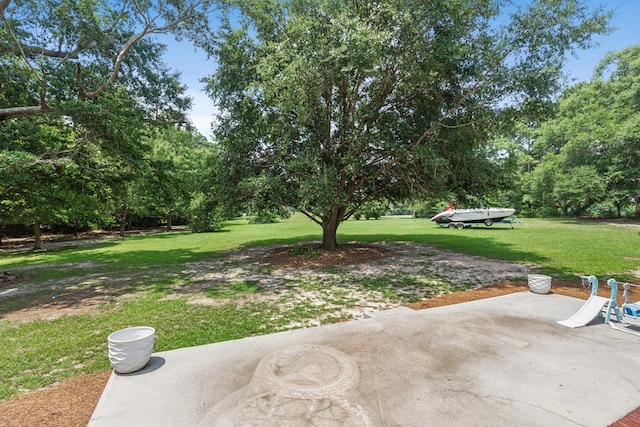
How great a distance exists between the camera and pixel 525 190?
123ft

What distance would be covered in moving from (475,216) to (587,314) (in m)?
23.8

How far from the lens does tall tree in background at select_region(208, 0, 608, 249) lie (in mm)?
8469

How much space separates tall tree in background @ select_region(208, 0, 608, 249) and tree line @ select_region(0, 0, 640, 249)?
6 cm

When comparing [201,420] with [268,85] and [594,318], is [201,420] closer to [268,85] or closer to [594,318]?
[594,318]

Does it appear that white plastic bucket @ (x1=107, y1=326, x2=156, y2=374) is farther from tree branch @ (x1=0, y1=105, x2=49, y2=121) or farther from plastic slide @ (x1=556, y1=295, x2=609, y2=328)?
tree branch @ (x1=0, y1=105, x2=49, y2=121)

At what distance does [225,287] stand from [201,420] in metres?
5.78

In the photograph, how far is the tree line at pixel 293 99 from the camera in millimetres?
8508

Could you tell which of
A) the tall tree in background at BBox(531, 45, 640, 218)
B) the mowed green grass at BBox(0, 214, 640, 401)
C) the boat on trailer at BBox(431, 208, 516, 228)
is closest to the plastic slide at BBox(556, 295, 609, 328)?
the mowed green grass at BBox(0, 214, 640, 401)

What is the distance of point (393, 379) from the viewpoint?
11.3 ft

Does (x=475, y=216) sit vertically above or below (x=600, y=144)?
below

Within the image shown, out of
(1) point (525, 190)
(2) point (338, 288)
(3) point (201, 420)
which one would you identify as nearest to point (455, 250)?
(2) point (338, 288)

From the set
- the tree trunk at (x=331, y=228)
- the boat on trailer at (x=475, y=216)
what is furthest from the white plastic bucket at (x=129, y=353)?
the boat on trailer at (x=475, y=216)

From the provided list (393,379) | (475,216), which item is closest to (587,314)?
(393,379)

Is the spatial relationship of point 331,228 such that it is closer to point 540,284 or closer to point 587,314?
point 540,284
